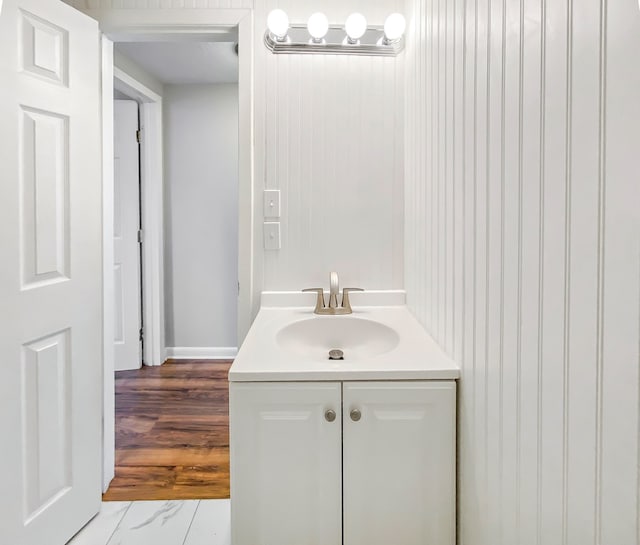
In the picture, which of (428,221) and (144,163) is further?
(144,163)

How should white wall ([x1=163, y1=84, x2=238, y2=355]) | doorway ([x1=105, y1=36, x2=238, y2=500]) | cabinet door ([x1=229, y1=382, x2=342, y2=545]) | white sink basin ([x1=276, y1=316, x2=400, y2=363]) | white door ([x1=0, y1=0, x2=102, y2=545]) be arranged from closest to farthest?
1. cabinet door ([x1=229, y1=382, x2=342, y2=545])
2. white door ([x1=0, y1=0, x2=102, y2=545])
3. white sink basin ([x1=276, y1=316, x2=400, y2=363])
4. doorway ([x1=105, y1=36, x2=238, y2=500])
5. white wall ([x1=163, y1=84, x2=238, y2=355])

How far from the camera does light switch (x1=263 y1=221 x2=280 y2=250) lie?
1871 mm

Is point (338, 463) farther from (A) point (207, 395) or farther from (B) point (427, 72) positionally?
(A) point (207, 395)

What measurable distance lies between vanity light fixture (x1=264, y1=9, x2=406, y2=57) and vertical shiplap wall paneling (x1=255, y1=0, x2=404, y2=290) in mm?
37

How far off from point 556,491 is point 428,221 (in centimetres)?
93

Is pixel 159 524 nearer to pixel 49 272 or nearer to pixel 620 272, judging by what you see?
pixel 49 272

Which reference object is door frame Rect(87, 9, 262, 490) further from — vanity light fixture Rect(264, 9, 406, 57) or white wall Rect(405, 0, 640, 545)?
white wall Rect(405, 0, 640, 545)

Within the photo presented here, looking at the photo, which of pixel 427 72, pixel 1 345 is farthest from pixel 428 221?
pixel 1 345

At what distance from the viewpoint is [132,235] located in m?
3.42

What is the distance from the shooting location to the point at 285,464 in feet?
3.76

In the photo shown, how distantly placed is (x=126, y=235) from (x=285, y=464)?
2752 millimetres

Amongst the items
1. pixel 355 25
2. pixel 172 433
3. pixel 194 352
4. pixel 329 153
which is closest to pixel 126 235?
pixel 194 352

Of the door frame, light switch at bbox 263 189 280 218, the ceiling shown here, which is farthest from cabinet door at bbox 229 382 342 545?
the ceiling

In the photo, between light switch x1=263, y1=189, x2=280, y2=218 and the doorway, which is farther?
the doorway
